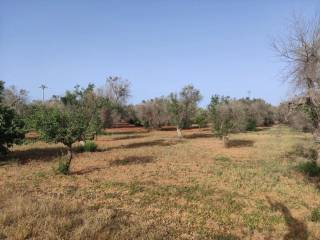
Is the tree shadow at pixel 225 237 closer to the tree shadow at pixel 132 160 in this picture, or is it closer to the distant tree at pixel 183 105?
the tree shadow at pixel 132 160

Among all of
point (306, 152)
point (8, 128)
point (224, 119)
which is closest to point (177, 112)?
point (224, 119)

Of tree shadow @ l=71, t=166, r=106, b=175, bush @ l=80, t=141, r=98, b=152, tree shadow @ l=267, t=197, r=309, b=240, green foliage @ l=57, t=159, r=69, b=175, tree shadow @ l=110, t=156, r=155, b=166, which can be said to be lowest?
tree shadow @ l=267, t=197, r=309, b=240

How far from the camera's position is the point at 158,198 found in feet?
36.8

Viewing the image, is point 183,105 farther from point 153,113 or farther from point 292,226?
point 292,226

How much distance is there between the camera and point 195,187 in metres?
12.8

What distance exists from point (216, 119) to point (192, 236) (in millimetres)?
22566

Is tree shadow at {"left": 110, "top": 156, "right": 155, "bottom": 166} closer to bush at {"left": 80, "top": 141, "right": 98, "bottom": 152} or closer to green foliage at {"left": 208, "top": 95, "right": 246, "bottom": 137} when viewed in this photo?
bush at {"left": 80, "top": 141, "right": 98, "bottom": 152}

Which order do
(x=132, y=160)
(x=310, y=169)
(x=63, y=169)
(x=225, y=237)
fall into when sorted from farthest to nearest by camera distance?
1. (x=132, y=160)
2. (x=310, y=169)
3. (x=63, y=169)
4. (x=225, y=237)

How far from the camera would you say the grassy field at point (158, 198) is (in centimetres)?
593

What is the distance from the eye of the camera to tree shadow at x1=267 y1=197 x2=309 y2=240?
825 centimetres

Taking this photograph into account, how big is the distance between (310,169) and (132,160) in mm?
9854

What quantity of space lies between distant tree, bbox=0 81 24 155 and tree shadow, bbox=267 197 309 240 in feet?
49.0

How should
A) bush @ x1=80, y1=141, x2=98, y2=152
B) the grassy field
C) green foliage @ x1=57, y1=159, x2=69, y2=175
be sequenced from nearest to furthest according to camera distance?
the grassy field → green foliage @ x1=57, y1=159, x2=69, y2=175 → bush @ x1=80, y1=141, x2=98, y2=152

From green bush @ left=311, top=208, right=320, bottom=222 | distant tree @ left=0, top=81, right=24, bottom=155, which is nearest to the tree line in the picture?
distant tree @ left=0, top=81, right=24, bottom=155
